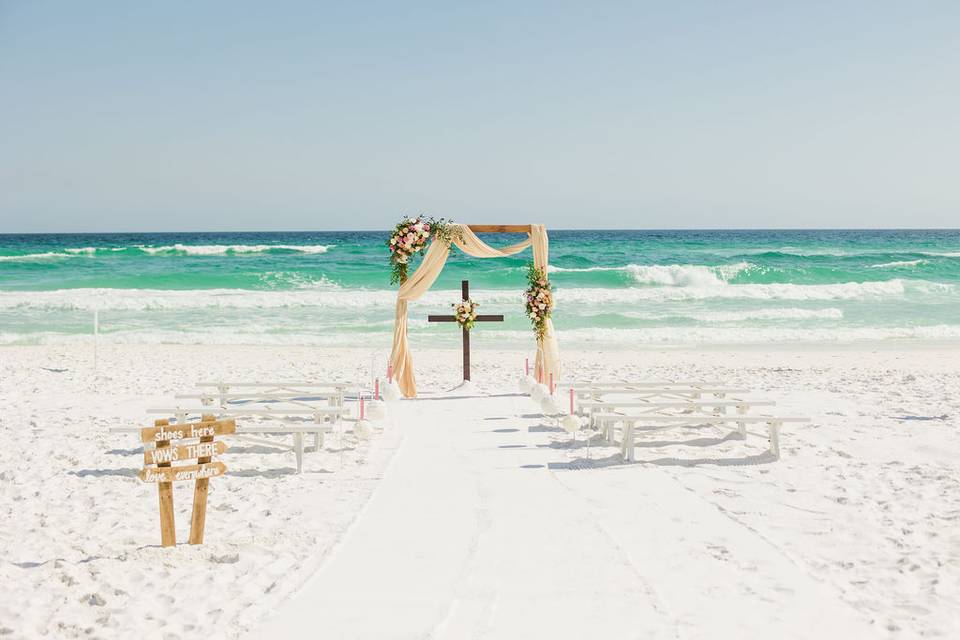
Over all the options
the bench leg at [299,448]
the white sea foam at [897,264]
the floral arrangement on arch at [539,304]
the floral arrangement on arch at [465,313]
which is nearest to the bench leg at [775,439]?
the floral arrangement on arch at [539,304]

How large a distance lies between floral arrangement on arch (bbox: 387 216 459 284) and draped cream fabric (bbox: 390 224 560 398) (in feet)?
0.42

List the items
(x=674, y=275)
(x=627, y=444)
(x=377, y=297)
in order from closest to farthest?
1. (x=627, y=444)
2. (x=377, y=297)
3. (x=674, y=275)

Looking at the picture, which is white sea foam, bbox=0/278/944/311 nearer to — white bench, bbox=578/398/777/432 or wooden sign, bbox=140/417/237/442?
white bench, bbox=578/398/777/432

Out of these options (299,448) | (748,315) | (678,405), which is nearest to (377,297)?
(748,315)

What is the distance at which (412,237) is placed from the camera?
12.0m

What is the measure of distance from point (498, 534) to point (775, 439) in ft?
12.8

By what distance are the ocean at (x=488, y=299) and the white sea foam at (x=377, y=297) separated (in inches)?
2.8

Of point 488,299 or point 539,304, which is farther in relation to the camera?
point 488,299

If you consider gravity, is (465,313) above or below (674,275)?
below

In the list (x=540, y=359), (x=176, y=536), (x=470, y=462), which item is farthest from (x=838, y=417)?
(x=176, y=536)

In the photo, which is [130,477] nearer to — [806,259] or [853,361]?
[853,361]

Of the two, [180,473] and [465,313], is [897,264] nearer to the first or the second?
[465,313]

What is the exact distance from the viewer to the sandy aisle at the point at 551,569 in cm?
413

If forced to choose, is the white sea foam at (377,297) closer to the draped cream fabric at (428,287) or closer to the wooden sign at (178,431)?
the draped cream fabric at (428,287)
